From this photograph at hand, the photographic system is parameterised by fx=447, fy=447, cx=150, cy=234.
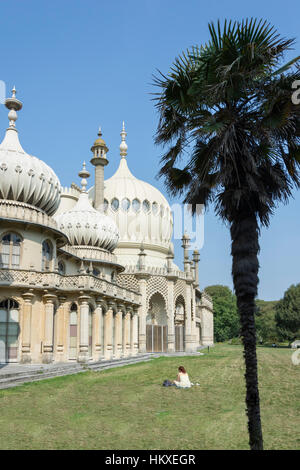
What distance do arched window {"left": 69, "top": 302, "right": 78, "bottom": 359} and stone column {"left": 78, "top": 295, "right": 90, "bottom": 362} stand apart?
0.65 metres

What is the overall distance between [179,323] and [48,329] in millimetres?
25520

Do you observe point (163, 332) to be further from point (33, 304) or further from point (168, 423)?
point (168, 423)

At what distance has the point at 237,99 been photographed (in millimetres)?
8414

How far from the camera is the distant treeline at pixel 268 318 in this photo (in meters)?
58.2

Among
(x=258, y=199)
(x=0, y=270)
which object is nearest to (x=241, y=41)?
(x=258, y=199)

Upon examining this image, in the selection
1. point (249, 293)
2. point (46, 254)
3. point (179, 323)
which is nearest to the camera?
point (249, 293)

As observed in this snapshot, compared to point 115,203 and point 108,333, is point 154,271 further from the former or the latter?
point 108,333

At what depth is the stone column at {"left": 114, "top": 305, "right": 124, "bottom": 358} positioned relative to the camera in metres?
30.8

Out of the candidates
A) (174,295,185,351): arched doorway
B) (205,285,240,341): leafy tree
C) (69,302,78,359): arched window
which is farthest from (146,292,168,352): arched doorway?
(205,285,240,341): leafy tree

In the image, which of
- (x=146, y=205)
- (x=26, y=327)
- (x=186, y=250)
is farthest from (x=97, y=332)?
(x=146, y=205)

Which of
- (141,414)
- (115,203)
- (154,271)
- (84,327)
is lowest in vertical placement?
(141,414)

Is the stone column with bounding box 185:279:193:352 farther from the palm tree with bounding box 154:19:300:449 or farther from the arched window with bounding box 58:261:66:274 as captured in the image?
the palm tree with bounding box 154:19:300:449

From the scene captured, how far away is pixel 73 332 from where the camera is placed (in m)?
25.0
